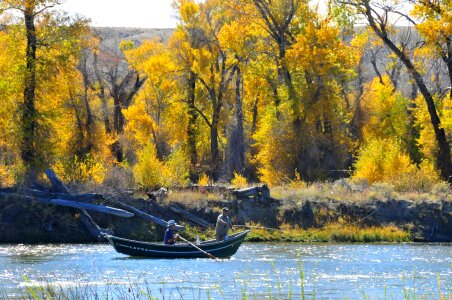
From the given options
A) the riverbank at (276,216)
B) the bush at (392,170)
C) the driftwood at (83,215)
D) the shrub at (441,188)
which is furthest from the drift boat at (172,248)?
the bush at (392,170)

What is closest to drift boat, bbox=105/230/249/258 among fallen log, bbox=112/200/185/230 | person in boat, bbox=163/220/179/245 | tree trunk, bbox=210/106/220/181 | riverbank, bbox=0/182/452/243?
person in boat, bbox=163/220/179/245

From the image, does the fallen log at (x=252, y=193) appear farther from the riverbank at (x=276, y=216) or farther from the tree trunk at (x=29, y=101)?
the tree trunk at (x=29, y=101)

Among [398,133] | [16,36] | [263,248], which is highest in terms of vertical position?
[16,36]

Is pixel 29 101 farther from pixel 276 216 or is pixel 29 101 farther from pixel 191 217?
pixel 276 216

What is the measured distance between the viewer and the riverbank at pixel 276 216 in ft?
125

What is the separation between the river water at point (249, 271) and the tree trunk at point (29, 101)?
25.1 ft

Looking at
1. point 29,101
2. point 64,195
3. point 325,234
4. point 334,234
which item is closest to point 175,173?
point 29,101

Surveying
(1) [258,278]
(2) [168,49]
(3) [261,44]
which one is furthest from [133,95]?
(1) [258,278]

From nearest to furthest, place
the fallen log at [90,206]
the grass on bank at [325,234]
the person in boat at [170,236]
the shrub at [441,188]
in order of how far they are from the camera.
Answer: the person in boat at [170,236] → the fallen log at [90,206] → the grass on bank at [325,234] → the shrub at [441,188]

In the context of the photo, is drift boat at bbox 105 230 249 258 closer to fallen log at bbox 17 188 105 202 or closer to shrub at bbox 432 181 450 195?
fallen log at bbox 17 188 105 202

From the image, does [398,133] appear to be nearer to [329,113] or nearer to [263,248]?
[329,113]

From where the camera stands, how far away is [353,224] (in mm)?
40062

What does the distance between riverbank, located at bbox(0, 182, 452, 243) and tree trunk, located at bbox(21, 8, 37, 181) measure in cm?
381

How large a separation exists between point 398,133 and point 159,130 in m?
17.1
